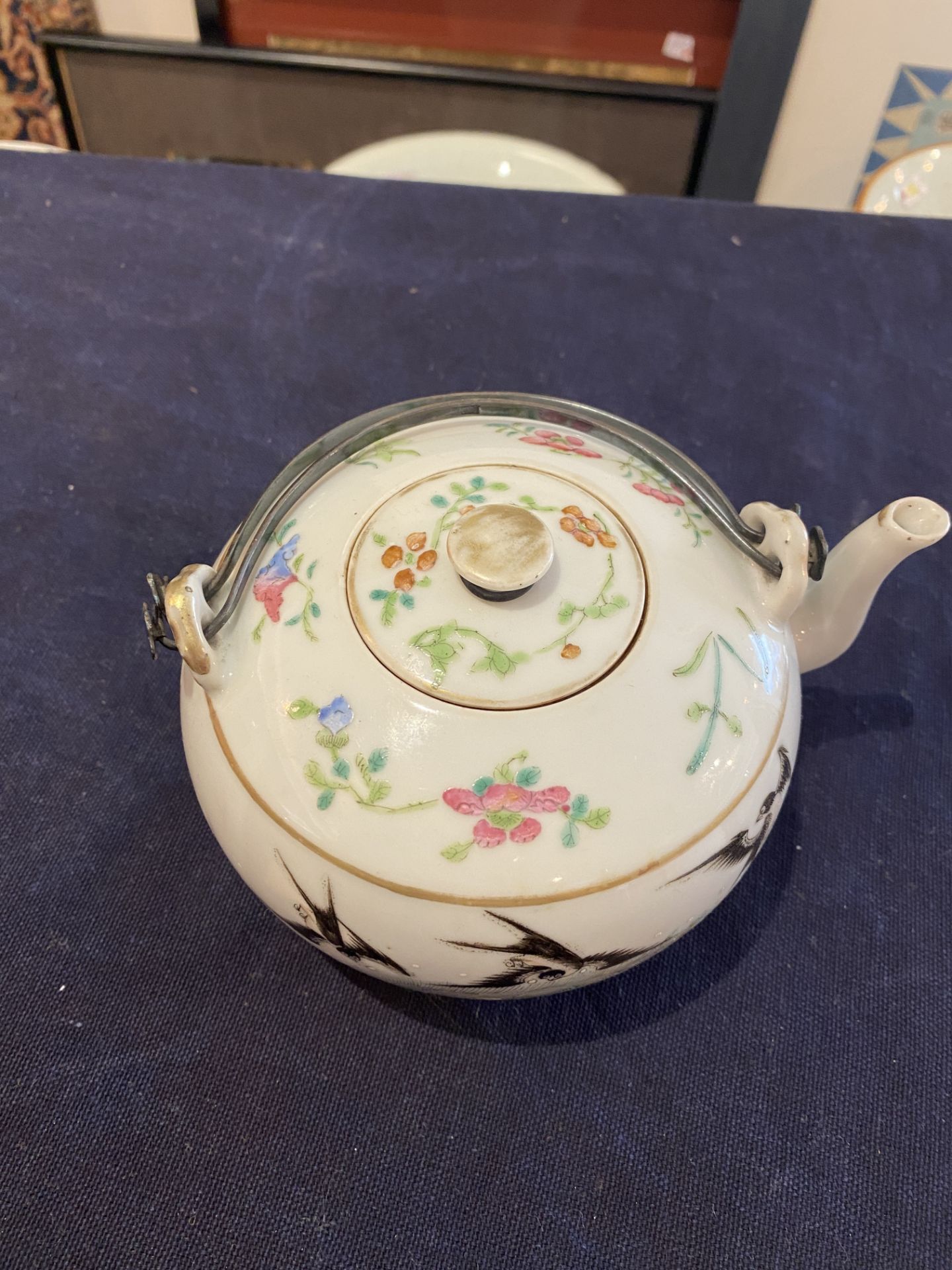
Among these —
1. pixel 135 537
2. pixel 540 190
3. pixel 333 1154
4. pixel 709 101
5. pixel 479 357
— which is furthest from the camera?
pixel 709 101

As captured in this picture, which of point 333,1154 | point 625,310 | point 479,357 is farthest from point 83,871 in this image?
point 625,310

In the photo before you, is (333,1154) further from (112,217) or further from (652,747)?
(112,217)

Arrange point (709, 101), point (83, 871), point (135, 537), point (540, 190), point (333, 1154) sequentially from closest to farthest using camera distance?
point (333, 1154) → point (83, 871) → point (135, 537) → point (540, 190) → point (709, 101)

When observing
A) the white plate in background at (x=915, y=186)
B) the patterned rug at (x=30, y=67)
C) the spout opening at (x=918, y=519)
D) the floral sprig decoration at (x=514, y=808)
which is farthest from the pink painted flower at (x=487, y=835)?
the patterned rug at (x=30, y=67)

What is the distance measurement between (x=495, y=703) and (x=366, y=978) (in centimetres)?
33

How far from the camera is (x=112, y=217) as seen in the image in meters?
1.27

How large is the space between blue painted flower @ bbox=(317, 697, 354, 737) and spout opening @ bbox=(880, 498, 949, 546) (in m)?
0.39

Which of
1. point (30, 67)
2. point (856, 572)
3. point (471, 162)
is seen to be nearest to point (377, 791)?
point (856, 572)

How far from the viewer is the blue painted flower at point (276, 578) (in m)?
0.56

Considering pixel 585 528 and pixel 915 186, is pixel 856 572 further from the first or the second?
pixel 915 186

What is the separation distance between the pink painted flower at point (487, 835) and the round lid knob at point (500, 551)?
0.14 metres

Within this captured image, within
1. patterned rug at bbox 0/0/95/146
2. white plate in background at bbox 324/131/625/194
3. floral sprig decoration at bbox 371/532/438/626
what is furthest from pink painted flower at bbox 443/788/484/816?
patterned rug at bbox 0/0/95/146

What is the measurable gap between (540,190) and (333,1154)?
1.35m

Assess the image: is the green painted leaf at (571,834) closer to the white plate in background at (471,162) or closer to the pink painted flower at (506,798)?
the pink painted flower at (506,798)
